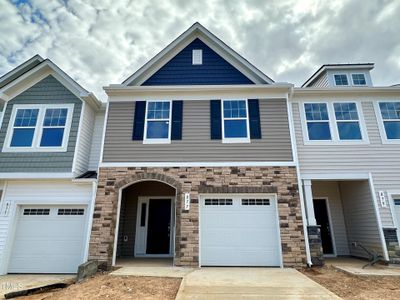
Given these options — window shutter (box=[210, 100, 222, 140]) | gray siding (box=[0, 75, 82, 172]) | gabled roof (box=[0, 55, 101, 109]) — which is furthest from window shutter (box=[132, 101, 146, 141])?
window shutter (box=[210, 100, 222, 140])

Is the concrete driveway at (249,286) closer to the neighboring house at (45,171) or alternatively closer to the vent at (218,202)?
the vent at (218,202)

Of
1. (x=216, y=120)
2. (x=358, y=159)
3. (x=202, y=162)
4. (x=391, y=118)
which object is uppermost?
(x=391, y=118)

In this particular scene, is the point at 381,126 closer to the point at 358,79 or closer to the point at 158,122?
the point at 358,79

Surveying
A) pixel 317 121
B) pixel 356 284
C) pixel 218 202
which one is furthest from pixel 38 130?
pixel 356 284

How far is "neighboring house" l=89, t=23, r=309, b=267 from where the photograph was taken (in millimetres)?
7211

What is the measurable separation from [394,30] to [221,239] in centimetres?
1305

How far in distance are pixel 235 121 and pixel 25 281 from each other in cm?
817

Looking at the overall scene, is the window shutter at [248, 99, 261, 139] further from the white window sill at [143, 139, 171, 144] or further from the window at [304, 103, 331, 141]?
the white window sill at [143, 139, 171, 144]

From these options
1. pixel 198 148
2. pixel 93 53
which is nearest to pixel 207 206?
pixel 198 148

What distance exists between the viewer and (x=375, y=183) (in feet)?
26.3

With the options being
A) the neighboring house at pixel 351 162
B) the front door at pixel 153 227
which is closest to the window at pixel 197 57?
the neighboring house at pixel 351 162

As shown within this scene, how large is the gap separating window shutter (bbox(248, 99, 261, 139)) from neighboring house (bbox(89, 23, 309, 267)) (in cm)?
4

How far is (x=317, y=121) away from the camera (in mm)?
8805

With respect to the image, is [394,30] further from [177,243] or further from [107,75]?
[107,75]
